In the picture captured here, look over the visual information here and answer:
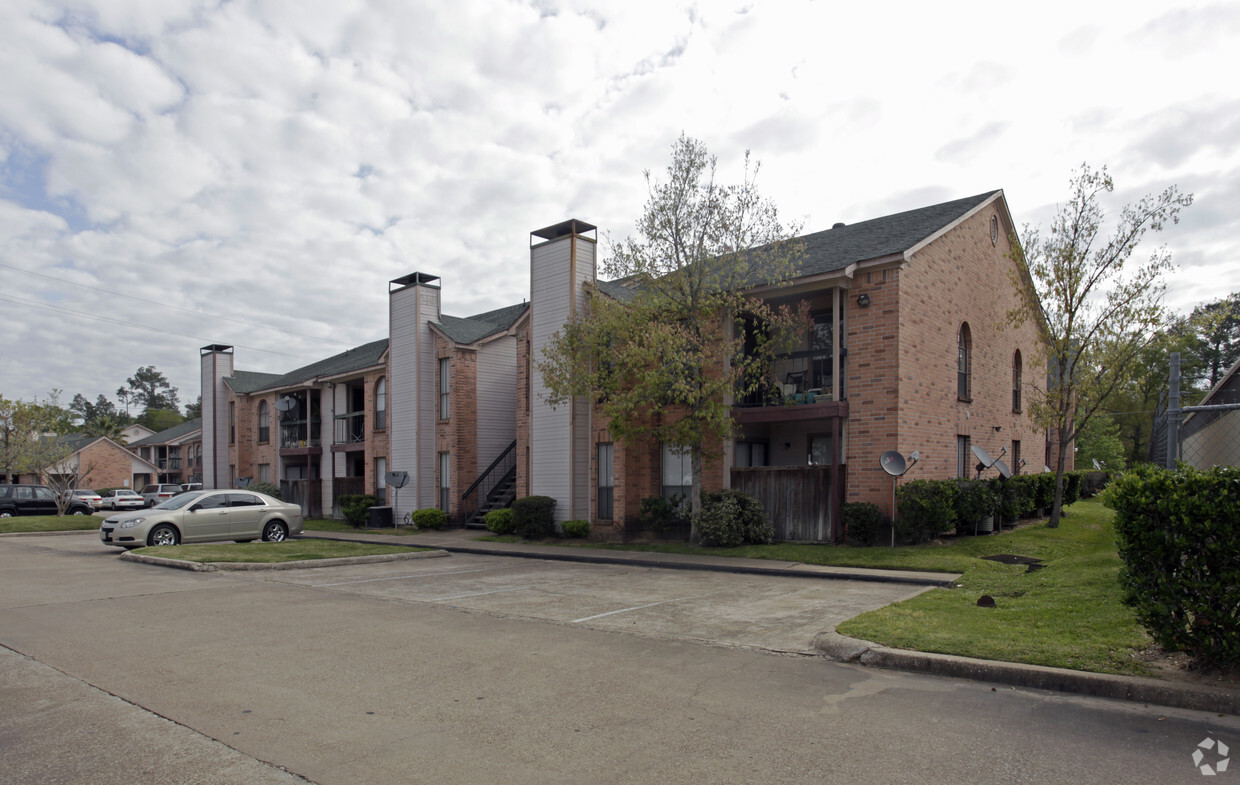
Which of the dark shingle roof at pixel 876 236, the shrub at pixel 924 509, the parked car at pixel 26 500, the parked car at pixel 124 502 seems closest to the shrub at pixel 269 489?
the parked car at pixel 26 500

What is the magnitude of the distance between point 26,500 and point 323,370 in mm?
13039

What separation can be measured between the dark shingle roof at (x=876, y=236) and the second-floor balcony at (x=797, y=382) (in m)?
2.16

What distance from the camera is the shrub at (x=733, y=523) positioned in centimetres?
1688

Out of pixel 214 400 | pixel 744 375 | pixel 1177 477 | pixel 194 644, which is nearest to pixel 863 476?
pixel 744 375

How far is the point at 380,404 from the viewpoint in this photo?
3130 cm

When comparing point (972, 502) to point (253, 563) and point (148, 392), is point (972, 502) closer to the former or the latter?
point (253, 563)

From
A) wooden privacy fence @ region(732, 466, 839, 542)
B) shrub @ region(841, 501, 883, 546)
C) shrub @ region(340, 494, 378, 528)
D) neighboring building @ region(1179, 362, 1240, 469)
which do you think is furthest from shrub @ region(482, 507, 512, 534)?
neighboring building @ region(1179, 362, 1240, 469)

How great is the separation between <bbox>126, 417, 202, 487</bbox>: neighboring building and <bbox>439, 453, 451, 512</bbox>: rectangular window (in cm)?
4238

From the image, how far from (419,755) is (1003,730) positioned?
3.78m

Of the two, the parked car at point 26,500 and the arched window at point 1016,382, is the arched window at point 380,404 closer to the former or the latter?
the parked car at point 26,500

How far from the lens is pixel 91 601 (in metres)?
10.6

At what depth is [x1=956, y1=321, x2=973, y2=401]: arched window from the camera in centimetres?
1961

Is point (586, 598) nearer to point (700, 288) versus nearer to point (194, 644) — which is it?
point (194, 644)

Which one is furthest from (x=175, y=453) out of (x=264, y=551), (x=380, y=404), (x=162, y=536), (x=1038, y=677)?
(x=1038, y=677)
